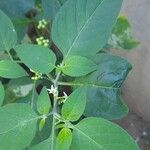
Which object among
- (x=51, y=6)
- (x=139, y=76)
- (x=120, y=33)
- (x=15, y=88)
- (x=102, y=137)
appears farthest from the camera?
(x=139, y=76)

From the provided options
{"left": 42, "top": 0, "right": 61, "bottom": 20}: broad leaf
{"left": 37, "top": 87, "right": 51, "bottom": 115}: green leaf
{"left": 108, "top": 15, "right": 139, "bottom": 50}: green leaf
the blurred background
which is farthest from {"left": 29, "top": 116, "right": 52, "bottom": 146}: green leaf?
the blurred background

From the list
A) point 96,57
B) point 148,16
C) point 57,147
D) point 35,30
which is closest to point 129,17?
point 148,16

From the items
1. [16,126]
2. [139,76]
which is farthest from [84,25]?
[139,76]

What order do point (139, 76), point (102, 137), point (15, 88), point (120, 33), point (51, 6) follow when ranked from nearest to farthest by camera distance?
point (102, 137) < point (51, 6) < point (15, 88) < point (120, 33) < point (139, 76)

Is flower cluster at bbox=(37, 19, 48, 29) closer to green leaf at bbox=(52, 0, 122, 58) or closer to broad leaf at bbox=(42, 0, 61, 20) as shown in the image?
broad leaf at bbox=(42, 0, 61, 20)

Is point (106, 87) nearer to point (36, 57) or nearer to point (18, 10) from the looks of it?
point (36, 57)

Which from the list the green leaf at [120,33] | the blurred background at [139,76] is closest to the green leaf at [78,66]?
the green leaf at [120,33]

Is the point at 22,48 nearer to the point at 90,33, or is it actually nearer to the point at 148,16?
the point at 90,33
